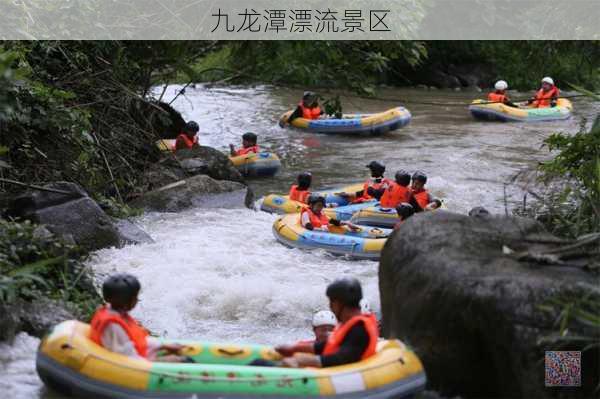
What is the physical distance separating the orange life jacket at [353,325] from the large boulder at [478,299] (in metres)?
0.51

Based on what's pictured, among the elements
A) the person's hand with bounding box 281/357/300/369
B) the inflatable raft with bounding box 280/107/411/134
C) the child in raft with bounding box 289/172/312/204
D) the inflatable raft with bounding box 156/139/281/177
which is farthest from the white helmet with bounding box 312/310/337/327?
the inflatable raft with bounding box 280/107/411/134

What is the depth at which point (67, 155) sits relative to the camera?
11.2m

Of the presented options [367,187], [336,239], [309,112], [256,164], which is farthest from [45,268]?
[309,112]

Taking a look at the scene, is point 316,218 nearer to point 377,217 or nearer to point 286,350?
point 377,217

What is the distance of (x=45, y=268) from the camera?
25.2 feet

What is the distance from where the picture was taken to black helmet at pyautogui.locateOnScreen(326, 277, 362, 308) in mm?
5871

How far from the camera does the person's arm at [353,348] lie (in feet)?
18.9

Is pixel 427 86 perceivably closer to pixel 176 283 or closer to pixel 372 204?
pixel 372 204

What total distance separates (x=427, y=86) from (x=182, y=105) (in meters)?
8.74

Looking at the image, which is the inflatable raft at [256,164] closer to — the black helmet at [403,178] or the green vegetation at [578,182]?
the black helmet at [403,178]

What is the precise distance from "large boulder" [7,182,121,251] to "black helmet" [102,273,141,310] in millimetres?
3783

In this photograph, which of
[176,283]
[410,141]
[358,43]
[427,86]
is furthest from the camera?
[427,86]

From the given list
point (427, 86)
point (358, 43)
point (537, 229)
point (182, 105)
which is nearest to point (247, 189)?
point (358, 43)

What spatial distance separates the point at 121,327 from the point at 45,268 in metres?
2.23
